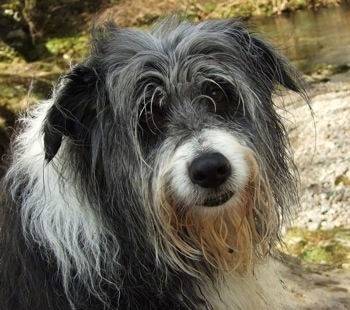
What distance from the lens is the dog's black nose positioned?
76.2 inches

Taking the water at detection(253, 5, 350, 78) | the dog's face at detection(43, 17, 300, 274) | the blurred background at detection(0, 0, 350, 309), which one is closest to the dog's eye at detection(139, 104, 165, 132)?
the dog's face at detection(43, 17, 300, 274)

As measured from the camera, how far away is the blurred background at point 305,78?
3.87 m

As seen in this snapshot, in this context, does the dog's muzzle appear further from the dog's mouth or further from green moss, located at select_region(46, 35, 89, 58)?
green moss, located at select_region(46, 35, 89, 58)

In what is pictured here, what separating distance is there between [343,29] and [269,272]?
398 inches

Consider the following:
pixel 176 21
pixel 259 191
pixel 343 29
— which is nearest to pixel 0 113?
pixel 176 21

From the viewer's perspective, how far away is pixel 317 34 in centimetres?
1189

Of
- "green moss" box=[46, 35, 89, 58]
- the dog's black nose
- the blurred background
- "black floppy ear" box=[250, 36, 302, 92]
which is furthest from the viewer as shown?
"green moss" box=[46, 35, 89, 58]

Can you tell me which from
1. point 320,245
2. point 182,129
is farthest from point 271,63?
point 320,245

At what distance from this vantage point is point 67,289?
230cm

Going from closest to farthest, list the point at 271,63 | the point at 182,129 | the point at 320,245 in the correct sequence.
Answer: the point at 182,129 < the point at 271,63 < the point at 320,245

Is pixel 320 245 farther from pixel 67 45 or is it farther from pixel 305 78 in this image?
pixel 67 45

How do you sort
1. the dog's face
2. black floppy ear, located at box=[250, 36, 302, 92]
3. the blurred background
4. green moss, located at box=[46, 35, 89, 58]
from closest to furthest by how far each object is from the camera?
the dog's face
black floppy ear, located at box=[250, 36, 302, 92]
the blurred background
green moss, located at box=[46, 35, 89, 58]

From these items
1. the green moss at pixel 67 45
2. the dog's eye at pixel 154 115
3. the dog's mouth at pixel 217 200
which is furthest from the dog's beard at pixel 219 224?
the green moss at pixel 67 45

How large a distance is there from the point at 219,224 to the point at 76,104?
697mm
